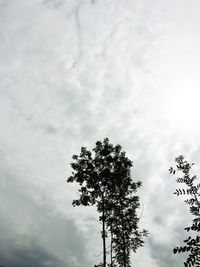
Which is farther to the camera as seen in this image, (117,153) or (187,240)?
(117,153)

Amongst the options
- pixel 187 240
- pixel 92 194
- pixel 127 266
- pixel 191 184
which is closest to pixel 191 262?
pixel 187 240

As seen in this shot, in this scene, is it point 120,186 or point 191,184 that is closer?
point 191,184

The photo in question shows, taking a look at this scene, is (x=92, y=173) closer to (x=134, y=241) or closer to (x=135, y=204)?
(x=135, y=204)

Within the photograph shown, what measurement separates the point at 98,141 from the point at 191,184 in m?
20.2

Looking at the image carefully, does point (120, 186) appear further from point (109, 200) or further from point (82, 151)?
point (82, 151)

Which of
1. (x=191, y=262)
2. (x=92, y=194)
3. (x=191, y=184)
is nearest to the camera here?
(x=191, y=262)

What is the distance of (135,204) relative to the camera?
2536 cm

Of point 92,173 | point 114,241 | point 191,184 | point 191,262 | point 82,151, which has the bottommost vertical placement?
point 191,262

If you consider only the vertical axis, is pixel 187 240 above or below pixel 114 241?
below

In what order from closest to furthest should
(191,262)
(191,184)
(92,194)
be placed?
(191,262), (191,184), (92,194)

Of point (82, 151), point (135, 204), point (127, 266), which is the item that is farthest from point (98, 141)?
point (127, 266)

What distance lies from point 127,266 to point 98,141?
11516 mm

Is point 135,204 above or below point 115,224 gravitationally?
above

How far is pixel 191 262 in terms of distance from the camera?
4.25 m
